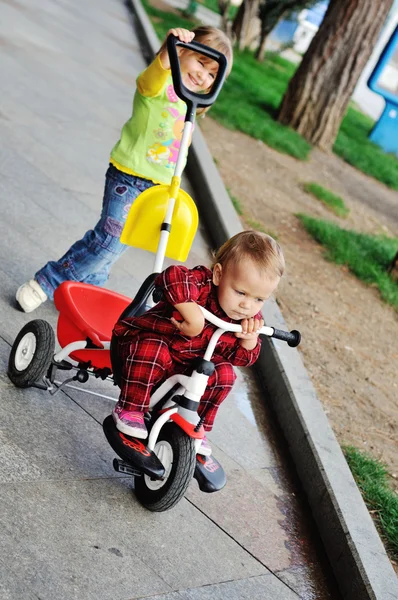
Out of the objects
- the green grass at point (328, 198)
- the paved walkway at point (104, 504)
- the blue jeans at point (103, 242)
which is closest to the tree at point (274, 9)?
the green grass at point (328, 198)

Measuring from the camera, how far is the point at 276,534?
3467 mm

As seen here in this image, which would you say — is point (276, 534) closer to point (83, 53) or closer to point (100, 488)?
point (100, 488)

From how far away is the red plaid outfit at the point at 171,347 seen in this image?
300 centimetres

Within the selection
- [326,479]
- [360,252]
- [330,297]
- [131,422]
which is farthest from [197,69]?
[360,252]

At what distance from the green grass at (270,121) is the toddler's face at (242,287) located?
771 centimetres

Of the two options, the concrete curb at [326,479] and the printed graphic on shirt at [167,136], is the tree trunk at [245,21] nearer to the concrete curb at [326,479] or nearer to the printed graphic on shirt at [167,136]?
the concrete curb at [326,479]

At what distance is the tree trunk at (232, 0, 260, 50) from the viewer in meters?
19.7

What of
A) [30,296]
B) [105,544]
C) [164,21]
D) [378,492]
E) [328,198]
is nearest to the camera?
[105,544]

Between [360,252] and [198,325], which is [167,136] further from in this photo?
[360,252]

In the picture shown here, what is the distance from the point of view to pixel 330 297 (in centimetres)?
639

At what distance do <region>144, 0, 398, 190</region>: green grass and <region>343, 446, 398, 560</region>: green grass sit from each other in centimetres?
679

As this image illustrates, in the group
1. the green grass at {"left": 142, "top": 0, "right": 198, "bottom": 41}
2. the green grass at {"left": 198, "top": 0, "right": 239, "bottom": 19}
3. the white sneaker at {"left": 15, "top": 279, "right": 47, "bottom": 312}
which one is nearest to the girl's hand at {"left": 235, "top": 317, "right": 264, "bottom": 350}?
the white sneaker at {"left": 15, "top": 279, "right": 47, "bottom": 312}

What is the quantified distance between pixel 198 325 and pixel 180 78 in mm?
1086

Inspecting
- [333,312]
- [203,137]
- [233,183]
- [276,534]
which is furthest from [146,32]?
[276,534]
